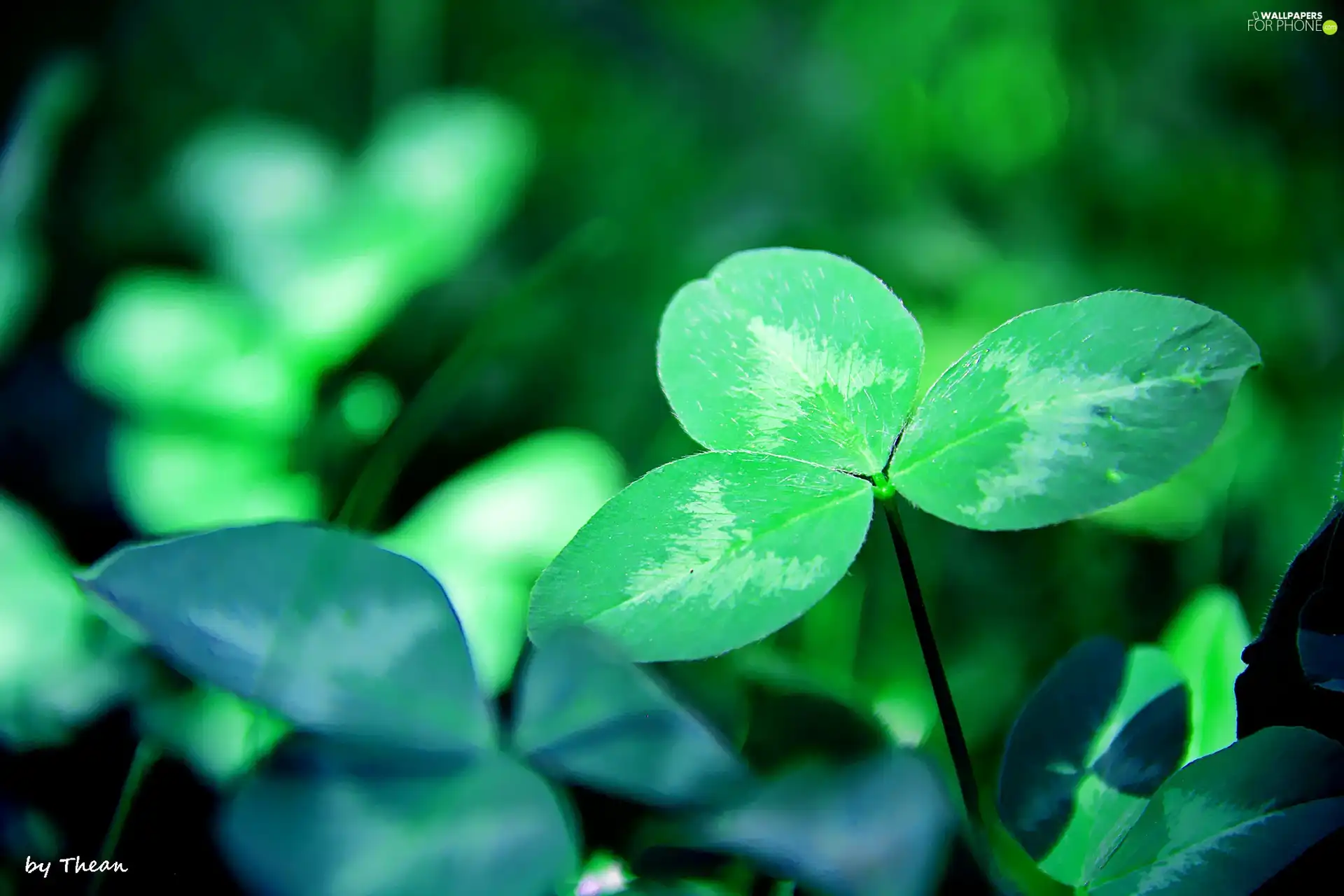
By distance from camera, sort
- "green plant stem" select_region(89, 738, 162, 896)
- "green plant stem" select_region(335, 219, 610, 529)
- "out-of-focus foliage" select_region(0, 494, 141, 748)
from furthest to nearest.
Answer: "green plant stem" select_region(335, 219, 610, 529)
"out-of-focus foliage" select_region(0, 494, 141, 748)
"green plant stem" select_region(89, 738, 162, 896)

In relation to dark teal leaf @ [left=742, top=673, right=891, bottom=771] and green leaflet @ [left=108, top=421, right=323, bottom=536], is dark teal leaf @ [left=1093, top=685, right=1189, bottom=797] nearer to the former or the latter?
dark teal leaf @ [left=742, top=673, right=891, bottom=771]

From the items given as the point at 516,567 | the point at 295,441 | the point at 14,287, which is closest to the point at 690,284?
the point at 516,567

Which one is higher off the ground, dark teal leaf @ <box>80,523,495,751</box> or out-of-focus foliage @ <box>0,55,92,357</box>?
out-of-focus foliage @ <box>0,55,92,357</box>

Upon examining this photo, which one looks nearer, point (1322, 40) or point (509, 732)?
point (509, 732)

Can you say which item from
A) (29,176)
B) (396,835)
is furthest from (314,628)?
(29,176)

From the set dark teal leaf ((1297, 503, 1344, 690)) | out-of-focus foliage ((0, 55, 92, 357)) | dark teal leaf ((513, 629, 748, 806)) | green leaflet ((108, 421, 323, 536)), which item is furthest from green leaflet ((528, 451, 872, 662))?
out-of-focus foliage ((0, 55, 92, 357))

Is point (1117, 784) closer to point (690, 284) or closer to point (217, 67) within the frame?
point (690, 284)
